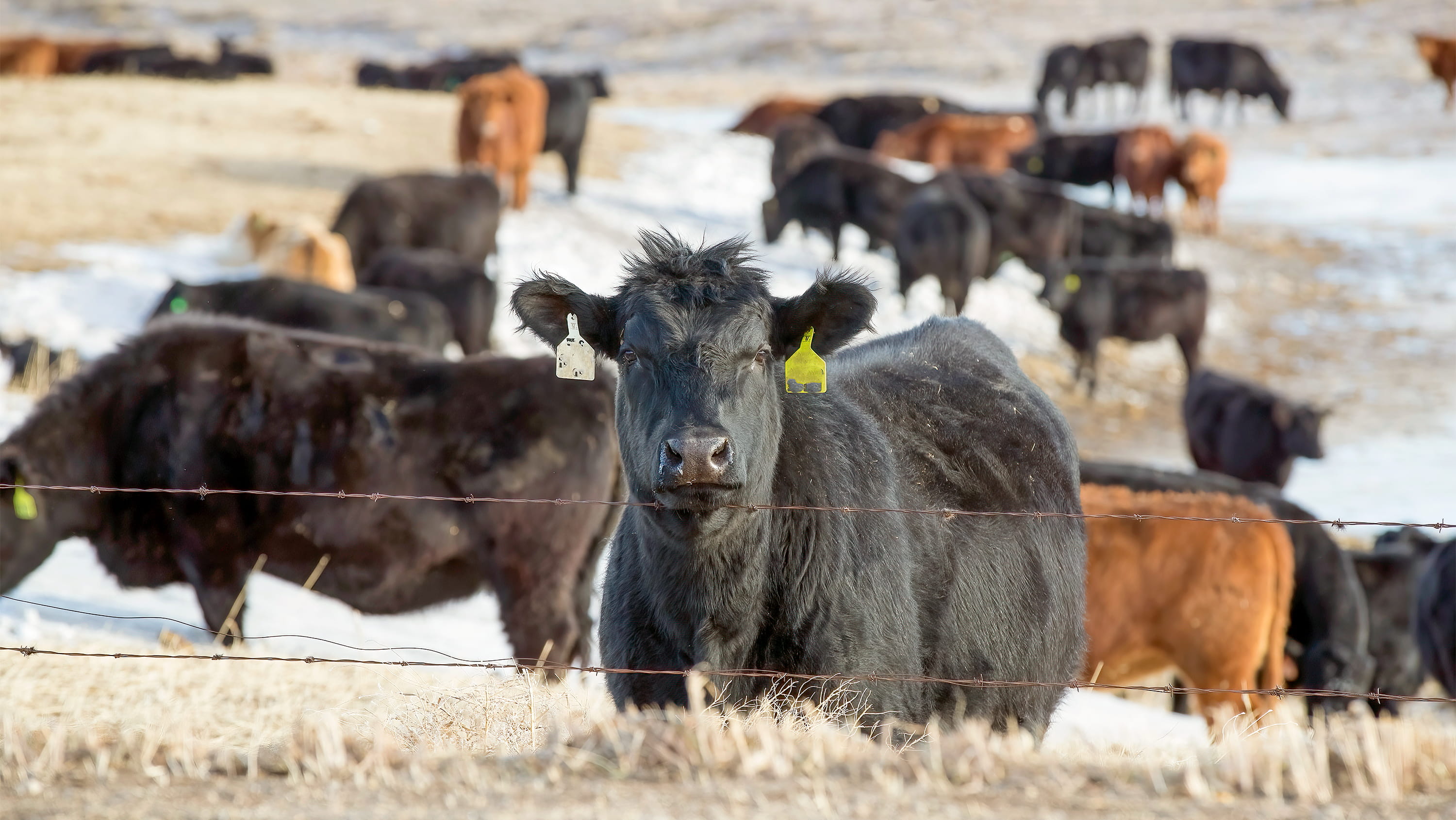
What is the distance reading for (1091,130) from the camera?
3406 centimetres

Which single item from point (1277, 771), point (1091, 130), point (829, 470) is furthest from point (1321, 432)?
point (1091, 130)

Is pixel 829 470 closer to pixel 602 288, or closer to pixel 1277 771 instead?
pixel 1277 771

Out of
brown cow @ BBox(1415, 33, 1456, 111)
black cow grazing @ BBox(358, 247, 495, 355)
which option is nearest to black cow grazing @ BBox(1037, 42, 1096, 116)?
brown cow @ BBox(1415, 33, 1456, 111)

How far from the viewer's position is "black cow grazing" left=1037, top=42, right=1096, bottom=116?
3947cm

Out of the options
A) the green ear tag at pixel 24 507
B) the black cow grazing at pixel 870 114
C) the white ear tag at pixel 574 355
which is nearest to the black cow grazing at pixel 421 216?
the green ear tag at pixel 24 507

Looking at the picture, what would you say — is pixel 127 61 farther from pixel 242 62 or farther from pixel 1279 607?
pixel 1279 607

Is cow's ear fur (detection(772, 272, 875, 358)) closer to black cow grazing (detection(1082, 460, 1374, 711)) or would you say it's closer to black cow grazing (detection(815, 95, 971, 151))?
black cow grazing (detection(1082, 460, 1374, 711))

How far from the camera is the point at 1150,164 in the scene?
27.6 m

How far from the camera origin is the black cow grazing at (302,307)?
11.7 meters

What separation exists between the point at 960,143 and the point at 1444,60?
42.9 ft

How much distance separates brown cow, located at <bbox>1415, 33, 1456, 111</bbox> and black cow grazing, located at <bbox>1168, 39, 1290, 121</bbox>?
3512mm

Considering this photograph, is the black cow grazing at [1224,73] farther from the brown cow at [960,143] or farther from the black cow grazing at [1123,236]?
the black cow grazing at [1123,236]

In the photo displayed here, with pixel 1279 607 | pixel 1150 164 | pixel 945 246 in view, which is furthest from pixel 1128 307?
pixel 1279 607

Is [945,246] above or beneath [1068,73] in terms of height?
beneath
